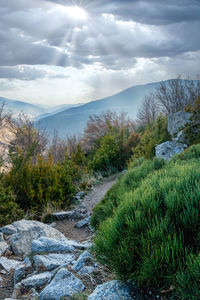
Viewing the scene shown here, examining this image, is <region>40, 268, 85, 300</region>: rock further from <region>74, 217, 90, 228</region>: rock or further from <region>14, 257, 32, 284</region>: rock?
<region>74, 217, 90, 228</region>: rock

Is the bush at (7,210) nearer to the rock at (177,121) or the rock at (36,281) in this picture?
the rock at (36,281)

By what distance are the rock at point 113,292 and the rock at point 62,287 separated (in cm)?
49

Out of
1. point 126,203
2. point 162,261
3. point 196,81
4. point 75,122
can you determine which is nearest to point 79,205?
point 126,203

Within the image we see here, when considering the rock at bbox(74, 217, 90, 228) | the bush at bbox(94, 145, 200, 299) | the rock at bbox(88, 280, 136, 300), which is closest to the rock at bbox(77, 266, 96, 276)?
the bush at bbox(94, 145, 200, 299)

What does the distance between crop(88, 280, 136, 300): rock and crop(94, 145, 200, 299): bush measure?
11 cm

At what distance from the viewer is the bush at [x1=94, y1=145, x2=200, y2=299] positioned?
6.45ft

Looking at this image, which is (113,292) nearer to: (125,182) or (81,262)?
(81,262)

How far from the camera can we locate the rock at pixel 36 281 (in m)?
2.99

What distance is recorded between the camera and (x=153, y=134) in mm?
13242

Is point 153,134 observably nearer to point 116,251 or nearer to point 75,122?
point 116,251

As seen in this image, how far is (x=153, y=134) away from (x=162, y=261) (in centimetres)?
1160

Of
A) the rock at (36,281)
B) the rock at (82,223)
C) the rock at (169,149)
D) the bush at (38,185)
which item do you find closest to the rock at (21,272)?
the rock at (36,281)

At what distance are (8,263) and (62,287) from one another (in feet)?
5.11

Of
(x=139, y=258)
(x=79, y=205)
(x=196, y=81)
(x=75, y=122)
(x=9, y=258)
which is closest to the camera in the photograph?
(x=139, y=258)
